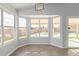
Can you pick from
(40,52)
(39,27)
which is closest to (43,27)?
(39,27)

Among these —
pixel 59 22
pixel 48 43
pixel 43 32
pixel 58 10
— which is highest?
pixel 58 10

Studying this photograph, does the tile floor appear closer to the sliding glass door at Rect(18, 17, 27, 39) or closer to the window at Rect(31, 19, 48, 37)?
the sliding glass door at Rect(18, 17, 27, 39)

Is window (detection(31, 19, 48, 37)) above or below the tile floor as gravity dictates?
above

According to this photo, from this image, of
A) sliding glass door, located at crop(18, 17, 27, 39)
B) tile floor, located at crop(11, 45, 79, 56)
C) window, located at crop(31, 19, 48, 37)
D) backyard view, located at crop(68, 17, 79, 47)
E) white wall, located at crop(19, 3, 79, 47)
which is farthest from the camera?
window, located at crop(31, 19, 48, 37)

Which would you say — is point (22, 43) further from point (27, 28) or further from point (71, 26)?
point (71, 26)

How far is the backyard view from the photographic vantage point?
24.4ft

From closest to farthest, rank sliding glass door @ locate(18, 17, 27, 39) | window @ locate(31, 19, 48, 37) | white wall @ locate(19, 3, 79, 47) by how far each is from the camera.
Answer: sliding glass door @ locate(18, 17, 27, 39), white wall @ locate(19, 3, 79, 47), window @ locate(31, 19, 48, 37)

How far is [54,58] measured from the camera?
1.41m

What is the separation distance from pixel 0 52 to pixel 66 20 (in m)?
4.45

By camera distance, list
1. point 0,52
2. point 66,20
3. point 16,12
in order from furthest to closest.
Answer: point 66,20 < point 16,12 < point 0,52

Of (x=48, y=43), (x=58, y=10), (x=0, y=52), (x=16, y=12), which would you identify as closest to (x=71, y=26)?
(x=58, y=10)

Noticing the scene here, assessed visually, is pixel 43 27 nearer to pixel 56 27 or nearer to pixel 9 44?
pixel 56 27

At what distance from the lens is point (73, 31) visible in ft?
25.7

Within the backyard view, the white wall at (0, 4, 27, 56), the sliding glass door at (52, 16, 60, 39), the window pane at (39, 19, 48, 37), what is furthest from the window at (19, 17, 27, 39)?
the backyard view
